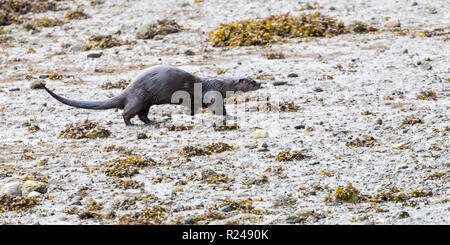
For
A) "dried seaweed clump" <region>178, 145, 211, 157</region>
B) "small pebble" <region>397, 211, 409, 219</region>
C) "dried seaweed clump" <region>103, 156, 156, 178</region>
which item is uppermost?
"small pebble" <region>397, 211, 409, 219</region>

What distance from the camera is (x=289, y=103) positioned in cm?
967

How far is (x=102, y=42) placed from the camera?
45.6 feet

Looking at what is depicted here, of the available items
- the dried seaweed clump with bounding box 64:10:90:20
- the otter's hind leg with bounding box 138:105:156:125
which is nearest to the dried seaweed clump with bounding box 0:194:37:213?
the otter's hind leg with bounding box 138:105:156:125

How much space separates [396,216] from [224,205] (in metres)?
1.52

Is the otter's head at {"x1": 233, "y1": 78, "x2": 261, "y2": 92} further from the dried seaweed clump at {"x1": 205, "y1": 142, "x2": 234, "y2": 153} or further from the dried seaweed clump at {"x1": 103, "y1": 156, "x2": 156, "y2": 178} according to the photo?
the dried seaweed clump at {"x1": 103, "y1": 156, "x2": 156, "y2": 178}

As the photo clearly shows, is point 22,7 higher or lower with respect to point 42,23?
higher

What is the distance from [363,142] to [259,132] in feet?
4.31

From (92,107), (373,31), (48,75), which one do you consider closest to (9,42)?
(48,75)

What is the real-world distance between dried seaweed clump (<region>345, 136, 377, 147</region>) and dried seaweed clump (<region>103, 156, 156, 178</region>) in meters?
2.24

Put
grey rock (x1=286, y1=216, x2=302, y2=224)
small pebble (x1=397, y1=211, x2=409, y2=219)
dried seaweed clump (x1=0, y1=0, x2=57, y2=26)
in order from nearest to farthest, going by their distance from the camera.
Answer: small pebble (x1=397, y1=211, x2=409, y2=219) → grey rock (x1=286, y1=216, x2=302, y2=224) → dried seaweed clump (x1=0, y1=0, x2=57, y2=26)

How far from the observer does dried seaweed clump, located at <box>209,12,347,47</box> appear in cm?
1327

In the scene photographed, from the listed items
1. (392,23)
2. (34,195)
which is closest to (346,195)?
(34,195)

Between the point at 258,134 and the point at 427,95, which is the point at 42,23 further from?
the point at 427,95

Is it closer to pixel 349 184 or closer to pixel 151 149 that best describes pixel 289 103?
pixel 151 149
